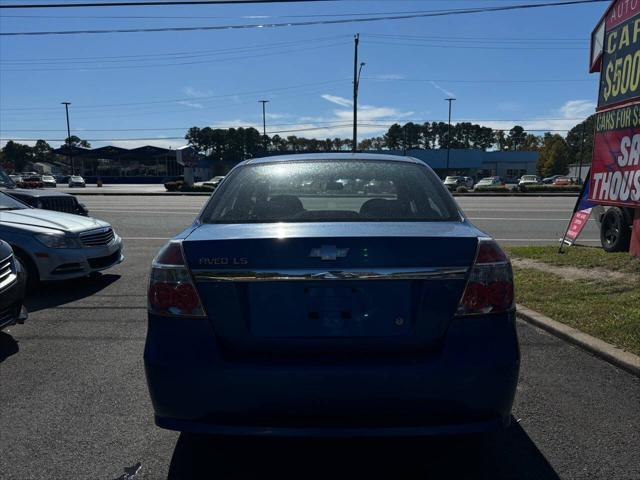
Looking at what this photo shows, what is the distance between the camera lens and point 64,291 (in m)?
7.20

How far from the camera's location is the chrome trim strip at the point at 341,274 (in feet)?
7.86

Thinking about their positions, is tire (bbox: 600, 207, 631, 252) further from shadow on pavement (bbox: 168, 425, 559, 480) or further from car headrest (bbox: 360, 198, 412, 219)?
car headrest (bbox: 360, 198, 412, 219)

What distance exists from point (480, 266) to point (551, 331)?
3.15 meters

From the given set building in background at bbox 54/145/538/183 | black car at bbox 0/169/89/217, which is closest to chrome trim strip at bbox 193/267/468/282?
black car at bbox 0/169/89/217

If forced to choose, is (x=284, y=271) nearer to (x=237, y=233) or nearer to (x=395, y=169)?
(x=237, y=233)

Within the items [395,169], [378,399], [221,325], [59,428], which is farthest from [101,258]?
[378,399]

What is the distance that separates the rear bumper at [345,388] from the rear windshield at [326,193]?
2.58ft

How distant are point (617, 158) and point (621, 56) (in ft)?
5.07

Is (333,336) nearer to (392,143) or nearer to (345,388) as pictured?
(345,388)

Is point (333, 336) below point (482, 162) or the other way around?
below

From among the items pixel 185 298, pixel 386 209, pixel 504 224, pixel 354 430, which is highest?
pixel 386 209

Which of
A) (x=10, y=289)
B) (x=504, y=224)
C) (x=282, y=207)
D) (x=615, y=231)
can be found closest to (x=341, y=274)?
(x=282, y=207)

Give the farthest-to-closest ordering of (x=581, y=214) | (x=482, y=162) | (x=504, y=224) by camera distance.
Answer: (x=482, y=162) → (x=504, y=224) → (x=581, y=214)

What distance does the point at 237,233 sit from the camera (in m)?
2.62
